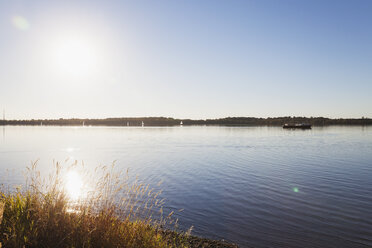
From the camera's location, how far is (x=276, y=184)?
2108 centimetres

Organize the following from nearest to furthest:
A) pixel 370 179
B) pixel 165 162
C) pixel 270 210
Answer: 1. pixel 270 210
2. pixel 370 179
3. pixel 165 162

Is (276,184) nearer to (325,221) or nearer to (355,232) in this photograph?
(325,221)

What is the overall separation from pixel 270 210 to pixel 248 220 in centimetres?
211

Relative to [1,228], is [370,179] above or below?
below

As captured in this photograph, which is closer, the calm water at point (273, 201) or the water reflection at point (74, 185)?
the calm water at point (273, 201)

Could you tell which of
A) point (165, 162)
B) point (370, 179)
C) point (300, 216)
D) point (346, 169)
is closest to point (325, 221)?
point (300, 216)

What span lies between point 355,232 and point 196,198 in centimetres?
879

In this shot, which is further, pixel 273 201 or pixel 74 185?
pixel 74 185

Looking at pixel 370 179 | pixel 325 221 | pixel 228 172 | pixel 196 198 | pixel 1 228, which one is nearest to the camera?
pixel 1 228

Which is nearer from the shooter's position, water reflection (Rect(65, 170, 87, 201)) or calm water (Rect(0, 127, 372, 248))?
calm water (Rect(0, 127, 372, 248))

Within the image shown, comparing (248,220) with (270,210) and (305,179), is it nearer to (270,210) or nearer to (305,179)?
(270,210)

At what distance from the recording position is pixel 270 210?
1466cm

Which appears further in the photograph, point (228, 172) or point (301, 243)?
point (228, 172)

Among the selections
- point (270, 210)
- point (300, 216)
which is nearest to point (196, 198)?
point (270, 210)
